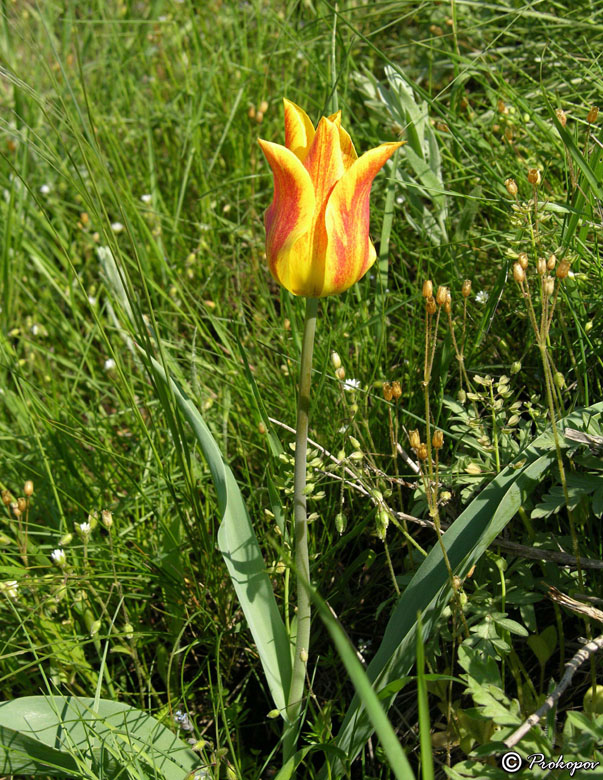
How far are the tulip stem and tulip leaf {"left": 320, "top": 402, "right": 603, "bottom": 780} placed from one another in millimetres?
110

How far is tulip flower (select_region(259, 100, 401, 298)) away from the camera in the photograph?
3.21ft

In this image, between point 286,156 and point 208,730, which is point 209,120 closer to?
point 286,156

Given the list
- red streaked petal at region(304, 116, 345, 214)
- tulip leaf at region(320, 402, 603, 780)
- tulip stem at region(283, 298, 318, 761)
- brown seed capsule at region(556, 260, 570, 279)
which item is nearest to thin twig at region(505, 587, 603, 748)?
tulip leaf at region(320, 402, 603, 780)

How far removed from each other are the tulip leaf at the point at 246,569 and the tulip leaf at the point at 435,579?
0.15 meters

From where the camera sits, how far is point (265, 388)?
1813 millimetres

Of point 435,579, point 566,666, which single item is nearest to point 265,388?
point 435,579

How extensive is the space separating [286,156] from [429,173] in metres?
1.05

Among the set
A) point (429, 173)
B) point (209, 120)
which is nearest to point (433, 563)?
point (429, 173)

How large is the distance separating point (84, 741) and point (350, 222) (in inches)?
37.9

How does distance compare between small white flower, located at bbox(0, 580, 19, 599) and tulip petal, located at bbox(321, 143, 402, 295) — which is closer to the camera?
tulip petal, located at bbox(321, 143, 402, 295)

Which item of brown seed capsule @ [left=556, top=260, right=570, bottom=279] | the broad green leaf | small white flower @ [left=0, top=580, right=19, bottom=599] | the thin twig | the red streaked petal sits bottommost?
the broad green leaf

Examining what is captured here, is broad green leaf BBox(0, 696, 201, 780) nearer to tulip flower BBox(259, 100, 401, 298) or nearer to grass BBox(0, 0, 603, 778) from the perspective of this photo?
grass BBox(0, 0, 603, 778)

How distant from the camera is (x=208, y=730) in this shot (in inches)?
60.0

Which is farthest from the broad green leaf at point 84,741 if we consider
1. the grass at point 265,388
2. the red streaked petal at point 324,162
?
the red streaked petal at point 324,162
